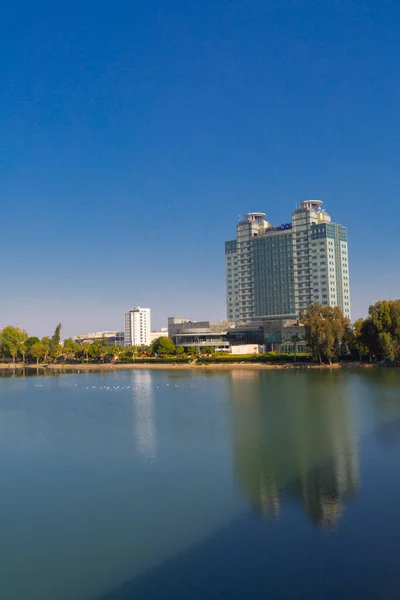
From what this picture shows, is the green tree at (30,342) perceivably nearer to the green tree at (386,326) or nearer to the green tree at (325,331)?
the green tree at (325,331)

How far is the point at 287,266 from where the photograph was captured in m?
105

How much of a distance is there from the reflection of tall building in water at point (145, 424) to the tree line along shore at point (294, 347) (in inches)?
992

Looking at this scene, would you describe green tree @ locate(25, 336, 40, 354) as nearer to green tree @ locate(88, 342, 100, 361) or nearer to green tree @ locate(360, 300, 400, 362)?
green tree @ locate(88, 342, 100, 361)

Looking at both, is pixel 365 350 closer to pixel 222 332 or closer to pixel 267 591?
pixel 222 332

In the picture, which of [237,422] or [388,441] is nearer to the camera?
[388,441]

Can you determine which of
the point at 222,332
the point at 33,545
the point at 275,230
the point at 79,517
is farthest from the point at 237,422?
the point at 275,230

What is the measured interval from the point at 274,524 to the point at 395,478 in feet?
18.5

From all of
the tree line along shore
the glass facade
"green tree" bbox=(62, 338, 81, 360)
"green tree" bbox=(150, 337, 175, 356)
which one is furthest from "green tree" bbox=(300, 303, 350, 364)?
"green tree" bbox=(62, 338, 81, 360)

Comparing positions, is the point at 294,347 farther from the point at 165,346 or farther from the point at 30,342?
the point at 30,342

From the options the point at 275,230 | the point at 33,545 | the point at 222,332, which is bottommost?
the point at 33,545

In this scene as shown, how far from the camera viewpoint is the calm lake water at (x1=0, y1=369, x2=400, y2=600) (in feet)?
36.4

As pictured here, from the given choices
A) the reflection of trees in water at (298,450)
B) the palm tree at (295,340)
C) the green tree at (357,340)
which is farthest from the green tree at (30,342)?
the reflection of trees in water at (298,450)

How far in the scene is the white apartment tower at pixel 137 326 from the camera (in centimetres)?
17550

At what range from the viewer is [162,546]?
42.0ft
